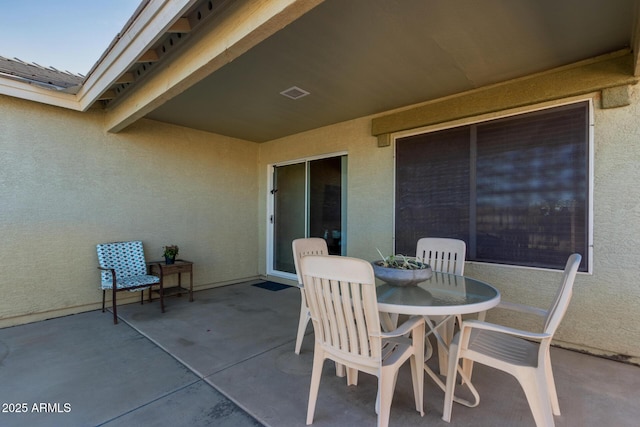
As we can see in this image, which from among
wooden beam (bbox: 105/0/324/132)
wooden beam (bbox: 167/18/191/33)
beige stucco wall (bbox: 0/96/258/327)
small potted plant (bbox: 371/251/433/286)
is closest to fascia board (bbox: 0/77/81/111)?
beige stucco wall (bbox: 0/96/258/327)

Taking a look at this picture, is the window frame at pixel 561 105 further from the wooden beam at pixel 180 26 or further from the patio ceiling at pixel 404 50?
the wooden beam at pixel 180 26

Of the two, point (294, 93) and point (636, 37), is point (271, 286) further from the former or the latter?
point (636, 37)

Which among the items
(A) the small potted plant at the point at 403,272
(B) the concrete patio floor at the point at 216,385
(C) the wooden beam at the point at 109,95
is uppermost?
(C) the wooden beam at the point at 109,95

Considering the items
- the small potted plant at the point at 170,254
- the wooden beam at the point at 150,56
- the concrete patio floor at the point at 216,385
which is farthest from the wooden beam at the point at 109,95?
the concrete patio floor at the point at 216,385

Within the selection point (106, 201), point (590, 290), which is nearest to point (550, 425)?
point (590, 290)

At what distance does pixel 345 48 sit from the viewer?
241cm

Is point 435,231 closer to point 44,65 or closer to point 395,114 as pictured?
point 395,114

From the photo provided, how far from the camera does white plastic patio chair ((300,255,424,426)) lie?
1446 mm

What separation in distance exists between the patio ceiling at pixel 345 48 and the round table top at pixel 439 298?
1649 millimetres

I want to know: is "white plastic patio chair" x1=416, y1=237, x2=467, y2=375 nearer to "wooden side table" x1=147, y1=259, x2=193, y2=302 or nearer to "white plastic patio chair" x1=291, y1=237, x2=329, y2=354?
"white plastic patio chair" x1=291, y1=237, x2=329, y2=354

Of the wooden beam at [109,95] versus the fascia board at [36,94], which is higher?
the wooden beam at [109,95]

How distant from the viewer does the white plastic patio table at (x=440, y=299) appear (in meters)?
1.60

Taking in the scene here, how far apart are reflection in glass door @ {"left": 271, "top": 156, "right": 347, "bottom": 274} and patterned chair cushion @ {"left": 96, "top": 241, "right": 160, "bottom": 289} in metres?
2.19

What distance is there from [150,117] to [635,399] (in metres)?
5.64
